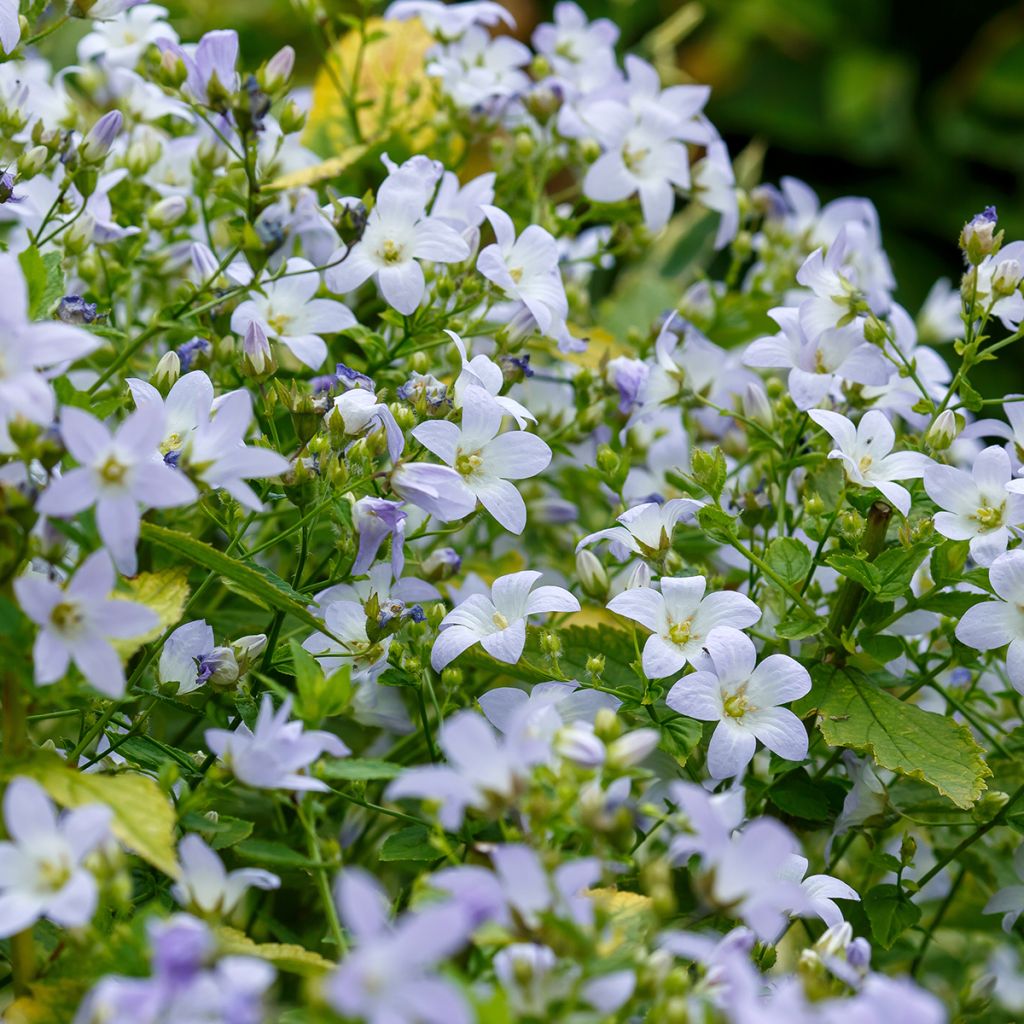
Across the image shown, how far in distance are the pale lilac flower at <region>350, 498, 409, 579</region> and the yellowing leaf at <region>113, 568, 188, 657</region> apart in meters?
0.11

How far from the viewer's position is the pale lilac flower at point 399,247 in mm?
884

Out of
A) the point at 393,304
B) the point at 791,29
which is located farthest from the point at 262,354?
the point at 791,29

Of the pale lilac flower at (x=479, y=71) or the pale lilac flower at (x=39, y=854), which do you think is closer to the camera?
the pale lilac flower at (x=39, y=854)

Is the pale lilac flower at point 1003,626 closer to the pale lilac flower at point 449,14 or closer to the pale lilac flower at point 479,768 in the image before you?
the pale lilac flower at point 479,768

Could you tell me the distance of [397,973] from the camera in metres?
0.46

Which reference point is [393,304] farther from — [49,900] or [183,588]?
[49,900]

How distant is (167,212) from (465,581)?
0.38 m

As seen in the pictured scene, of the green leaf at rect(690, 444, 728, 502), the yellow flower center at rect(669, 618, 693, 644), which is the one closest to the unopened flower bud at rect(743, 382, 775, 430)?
the green leaf at rect(690, 444, 728, 502)

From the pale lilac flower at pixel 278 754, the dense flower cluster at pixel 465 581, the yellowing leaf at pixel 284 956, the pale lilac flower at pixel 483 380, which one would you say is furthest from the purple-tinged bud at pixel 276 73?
the yellowing leaf at pixel 284 956

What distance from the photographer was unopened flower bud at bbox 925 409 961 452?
2.82ft

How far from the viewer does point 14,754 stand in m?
0.67

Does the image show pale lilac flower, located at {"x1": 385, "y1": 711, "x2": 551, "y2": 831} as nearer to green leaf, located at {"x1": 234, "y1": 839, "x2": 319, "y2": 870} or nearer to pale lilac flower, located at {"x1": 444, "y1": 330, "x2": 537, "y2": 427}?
green leaf, located at {"x1": 234, "y1": 839, "x2": 319, "y2": 870}

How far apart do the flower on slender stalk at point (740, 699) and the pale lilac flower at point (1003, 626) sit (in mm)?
106

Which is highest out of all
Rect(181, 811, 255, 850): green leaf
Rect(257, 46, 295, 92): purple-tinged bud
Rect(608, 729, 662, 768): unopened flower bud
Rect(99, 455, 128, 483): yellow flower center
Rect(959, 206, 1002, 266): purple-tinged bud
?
Rect(959, 206, 1002, 266): purple-tinged bud
